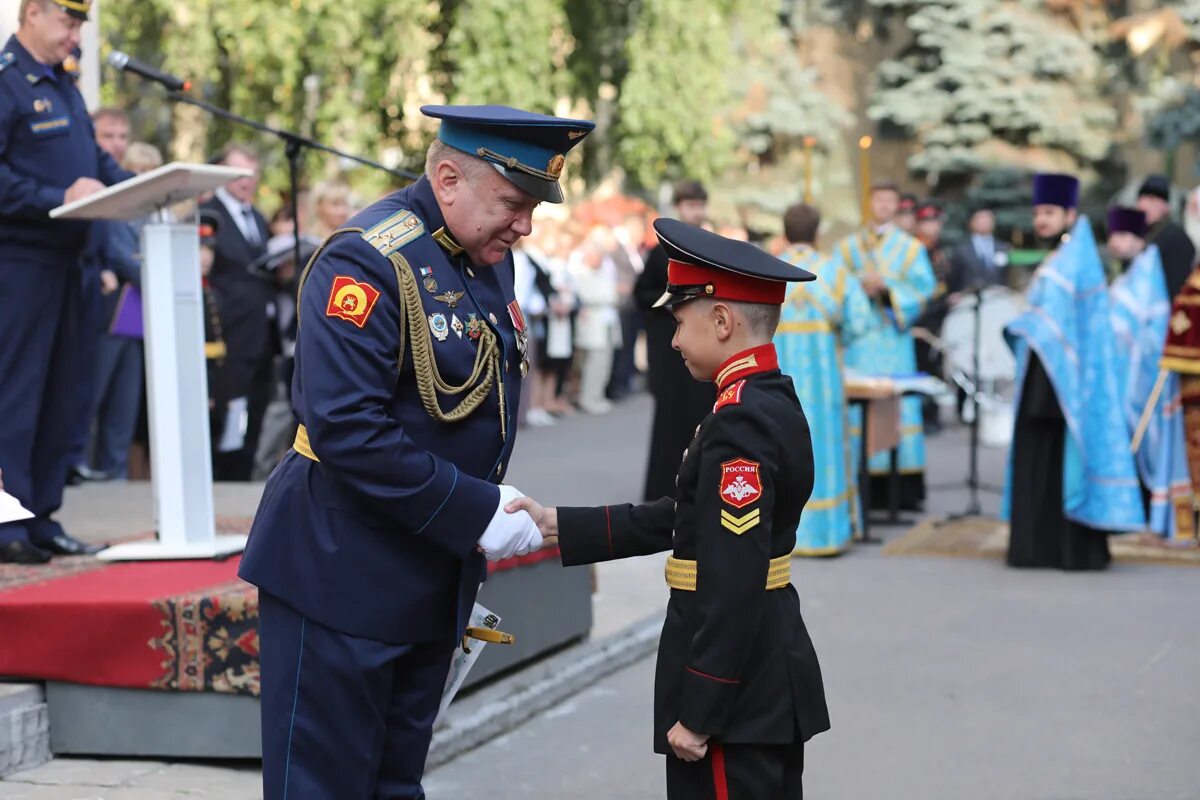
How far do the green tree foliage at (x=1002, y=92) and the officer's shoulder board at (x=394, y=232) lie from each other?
2600 centimetres

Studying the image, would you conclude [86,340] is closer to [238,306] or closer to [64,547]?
[64,547]

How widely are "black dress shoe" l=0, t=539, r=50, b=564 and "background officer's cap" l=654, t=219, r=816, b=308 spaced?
3.16m

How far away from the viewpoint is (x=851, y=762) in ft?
19.0

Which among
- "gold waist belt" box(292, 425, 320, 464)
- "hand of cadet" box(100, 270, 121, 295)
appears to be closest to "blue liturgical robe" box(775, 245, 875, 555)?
"hand of cadet" box(100, 270, 121, 295)

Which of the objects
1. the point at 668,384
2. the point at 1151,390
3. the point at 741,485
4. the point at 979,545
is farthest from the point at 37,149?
the point at 1151,390

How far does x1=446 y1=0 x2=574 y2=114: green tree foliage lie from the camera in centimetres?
2139

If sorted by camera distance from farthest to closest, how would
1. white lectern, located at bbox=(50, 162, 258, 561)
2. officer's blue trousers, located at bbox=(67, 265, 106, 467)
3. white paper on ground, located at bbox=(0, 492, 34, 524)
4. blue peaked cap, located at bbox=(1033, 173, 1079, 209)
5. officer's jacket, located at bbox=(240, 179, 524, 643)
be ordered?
blue peaked cap, located at bbox=(1033, 173, 1079, 209) → officer's blue trousers, located at bbox=(67, 265, 106, 467) → white lectern, located at bbox=(50, 162, 258, 561) → white paper on ground, located at bbox=(0, 492, 34, 524) → officer's jacket, located at bbox=(240, 179, 524, 643)

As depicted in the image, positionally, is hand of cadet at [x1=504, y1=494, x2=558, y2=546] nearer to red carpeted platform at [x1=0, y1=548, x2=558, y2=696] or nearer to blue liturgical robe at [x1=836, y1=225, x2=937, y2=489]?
red carpeted platform at [x1=0, y1=548, x2=558, y2=696]

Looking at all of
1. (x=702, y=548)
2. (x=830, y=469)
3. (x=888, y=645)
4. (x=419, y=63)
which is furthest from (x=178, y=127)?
(x=702, y=548)

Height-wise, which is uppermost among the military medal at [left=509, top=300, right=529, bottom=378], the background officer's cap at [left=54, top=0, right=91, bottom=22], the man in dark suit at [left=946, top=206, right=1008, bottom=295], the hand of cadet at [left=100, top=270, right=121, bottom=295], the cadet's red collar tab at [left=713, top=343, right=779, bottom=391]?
the background officer's cap at [left=54, top=0, right=91, bottom=22]

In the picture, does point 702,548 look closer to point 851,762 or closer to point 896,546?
point 851,762

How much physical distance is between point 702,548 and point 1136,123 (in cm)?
2819

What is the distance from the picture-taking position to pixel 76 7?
233 inches

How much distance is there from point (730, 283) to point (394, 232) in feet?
2.29
